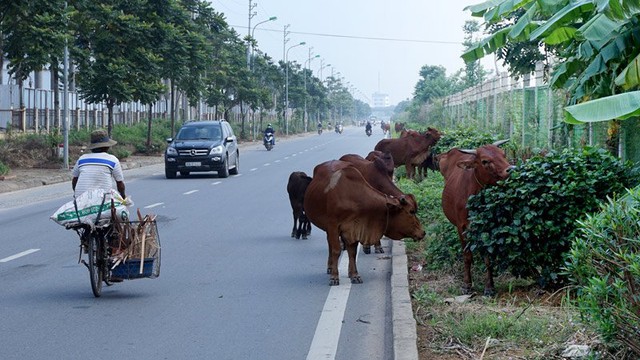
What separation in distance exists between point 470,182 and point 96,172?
400 cm

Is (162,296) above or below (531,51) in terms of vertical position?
below

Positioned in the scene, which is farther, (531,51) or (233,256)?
(531,51)

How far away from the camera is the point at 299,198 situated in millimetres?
15570

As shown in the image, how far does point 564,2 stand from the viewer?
11.7 meters

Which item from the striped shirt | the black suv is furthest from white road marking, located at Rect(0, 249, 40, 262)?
the black suv

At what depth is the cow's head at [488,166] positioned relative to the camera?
33.9 ft

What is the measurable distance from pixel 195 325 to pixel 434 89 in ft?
277

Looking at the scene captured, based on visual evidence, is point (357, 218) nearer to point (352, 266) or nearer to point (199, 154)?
point (352, 266)

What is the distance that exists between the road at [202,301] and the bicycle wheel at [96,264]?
6.2 inches

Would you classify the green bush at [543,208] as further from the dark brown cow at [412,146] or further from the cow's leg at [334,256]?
the dark brown cow at [412,146]

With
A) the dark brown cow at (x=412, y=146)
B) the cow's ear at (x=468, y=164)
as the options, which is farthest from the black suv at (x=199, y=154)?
the cow's ear at (x=468, y=164)

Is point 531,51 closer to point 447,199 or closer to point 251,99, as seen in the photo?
point 447,199

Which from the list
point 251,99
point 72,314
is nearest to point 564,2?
point 72,314

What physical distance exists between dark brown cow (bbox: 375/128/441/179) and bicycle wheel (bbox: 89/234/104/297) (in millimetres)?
13348
